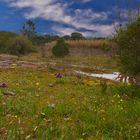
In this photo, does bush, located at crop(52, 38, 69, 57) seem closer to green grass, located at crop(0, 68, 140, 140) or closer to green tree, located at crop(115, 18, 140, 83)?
green tree, located at crop(115, 18, 140, 83)

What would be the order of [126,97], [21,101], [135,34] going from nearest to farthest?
[21,101], [126,97], [135,34]

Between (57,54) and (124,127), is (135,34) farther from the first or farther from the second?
(57,54)

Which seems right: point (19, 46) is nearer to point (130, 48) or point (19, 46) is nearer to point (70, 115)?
point (130, 48)

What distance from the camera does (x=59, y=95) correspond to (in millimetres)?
12695

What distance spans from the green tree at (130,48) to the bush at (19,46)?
46078mm

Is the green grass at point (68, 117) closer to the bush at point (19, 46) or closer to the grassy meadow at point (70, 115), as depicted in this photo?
the grassy meadow at point (70, 115)

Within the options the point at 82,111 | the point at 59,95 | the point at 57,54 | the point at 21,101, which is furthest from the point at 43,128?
the point at 57,54

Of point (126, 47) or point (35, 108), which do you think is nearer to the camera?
point (35, 108)

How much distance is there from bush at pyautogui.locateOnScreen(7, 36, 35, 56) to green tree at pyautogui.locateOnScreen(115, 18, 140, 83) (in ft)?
151

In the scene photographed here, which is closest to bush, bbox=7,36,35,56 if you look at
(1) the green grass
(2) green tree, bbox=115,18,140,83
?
(2) green tree, bbox=115,18,140,83

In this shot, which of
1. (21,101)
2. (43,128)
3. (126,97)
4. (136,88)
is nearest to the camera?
(43,128)

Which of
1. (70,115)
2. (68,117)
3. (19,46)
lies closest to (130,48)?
(70,115)

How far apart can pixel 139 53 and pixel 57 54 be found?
4064 centimetres

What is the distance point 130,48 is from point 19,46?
158ft
